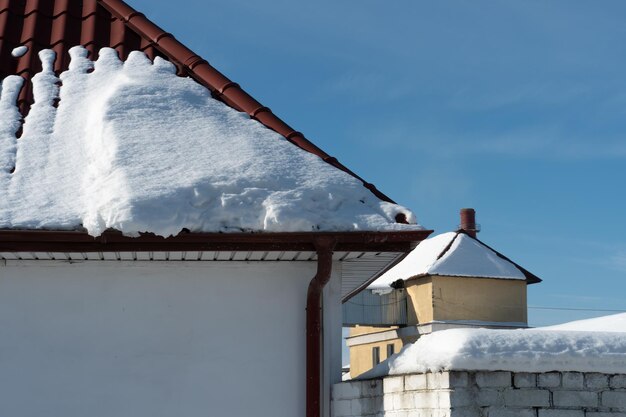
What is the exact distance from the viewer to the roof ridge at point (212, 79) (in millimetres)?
6883

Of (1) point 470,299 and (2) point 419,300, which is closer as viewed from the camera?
(1) point 470,299

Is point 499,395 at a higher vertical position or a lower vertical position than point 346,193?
lower

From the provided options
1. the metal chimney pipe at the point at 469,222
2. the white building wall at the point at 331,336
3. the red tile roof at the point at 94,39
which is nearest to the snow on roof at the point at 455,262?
the metal chimney pipe at the point at 469,222

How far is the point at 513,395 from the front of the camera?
5.12m

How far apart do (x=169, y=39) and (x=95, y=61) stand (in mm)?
721

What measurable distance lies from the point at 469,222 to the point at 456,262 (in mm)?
3212

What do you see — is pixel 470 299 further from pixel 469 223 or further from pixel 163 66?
pixel 163 66

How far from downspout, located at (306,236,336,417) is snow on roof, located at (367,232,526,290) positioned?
1986 centimetres

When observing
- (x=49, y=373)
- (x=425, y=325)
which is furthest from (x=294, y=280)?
(x=425, y=325)

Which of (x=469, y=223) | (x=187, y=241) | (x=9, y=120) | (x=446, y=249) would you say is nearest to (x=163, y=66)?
(x=9, y=120)

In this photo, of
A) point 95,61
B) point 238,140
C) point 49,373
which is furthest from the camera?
point 95,61

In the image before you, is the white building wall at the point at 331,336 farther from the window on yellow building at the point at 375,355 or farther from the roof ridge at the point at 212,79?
the window on yellow building at the point at 375,355

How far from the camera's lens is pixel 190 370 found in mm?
6141

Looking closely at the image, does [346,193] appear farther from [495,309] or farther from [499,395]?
[495,309]
